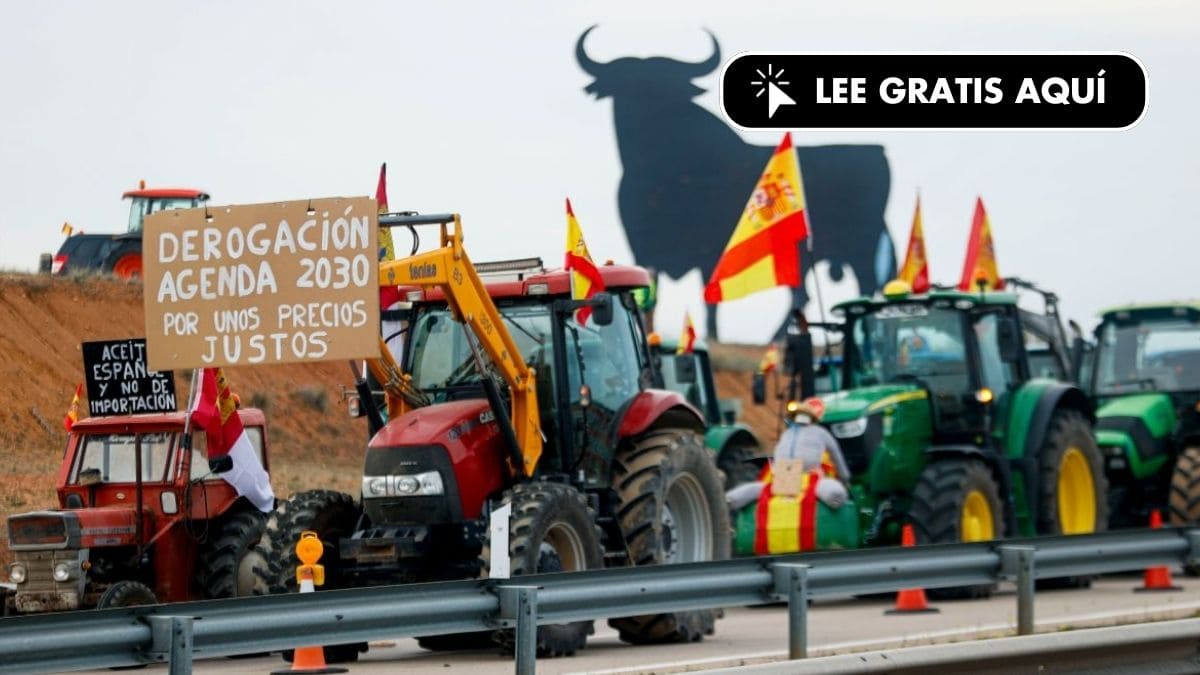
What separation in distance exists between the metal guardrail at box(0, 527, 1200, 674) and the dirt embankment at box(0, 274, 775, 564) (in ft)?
32.5

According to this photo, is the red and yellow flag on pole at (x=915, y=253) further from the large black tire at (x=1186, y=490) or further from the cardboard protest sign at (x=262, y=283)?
the cardboard protest sign at (x=262, y=283)

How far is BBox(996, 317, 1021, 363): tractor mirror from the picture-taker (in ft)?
60.3

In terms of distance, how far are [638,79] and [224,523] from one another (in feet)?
100

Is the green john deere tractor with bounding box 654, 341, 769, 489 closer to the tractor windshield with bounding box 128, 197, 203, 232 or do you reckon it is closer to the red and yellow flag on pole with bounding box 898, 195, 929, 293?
the red and yellow flag on pole with bounding box 898, 195, 929, 293

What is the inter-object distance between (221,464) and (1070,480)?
8194 mm

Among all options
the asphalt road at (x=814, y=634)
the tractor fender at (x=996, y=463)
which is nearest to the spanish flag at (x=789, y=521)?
the asphalt road at (x=814, y=634)

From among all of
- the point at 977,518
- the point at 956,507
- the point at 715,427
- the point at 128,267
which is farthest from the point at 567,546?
the point at 128,267

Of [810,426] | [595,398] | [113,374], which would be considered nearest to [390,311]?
[595,398]

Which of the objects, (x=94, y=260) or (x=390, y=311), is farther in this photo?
(x=94, y=260)

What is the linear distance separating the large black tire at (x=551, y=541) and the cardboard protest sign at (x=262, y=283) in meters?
1.49

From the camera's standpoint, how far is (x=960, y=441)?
60.6ft

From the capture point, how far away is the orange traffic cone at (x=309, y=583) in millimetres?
12289

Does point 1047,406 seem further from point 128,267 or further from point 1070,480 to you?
point 128,267

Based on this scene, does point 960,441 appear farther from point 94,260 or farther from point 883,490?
point 94,260
